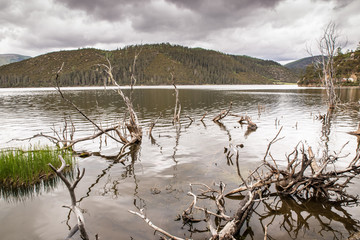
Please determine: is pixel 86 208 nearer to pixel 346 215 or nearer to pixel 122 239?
pixel 122 239

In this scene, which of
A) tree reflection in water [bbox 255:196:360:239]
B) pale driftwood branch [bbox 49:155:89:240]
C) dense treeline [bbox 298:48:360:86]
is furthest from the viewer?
dense treeline [bbox 298:48:360:86]

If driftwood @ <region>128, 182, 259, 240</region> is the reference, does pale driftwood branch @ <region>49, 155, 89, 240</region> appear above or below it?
above

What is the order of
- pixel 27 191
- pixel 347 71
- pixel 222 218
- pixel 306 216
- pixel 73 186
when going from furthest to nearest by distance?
pixel 347 71
pixel 27 191
pixel 306 216
pixel 222 218
pixel 73 186

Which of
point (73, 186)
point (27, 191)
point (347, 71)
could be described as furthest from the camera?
point (347, 71)

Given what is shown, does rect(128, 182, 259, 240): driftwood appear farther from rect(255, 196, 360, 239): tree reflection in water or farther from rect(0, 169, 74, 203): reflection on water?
rect(0, 169, 74, 203): reflection on water

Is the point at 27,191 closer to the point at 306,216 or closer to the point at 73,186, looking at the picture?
the point at 73,186

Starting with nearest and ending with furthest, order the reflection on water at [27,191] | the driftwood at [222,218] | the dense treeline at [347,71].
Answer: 1. the driftwood at [222,218]
2. the reflection on water at [27,191]
3. the dense treeline at [347,71]

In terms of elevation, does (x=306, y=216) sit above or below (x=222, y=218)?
below

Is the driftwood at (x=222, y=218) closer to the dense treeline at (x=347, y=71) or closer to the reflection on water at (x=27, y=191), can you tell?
the reflection on water at (x=27, y=191)

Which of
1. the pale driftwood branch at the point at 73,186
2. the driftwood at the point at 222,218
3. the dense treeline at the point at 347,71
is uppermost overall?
the dense treeline at the point at 347,71

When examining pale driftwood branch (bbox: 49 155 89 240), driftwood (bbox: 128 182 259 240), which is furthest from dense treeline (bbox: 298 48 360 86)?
pale driftwood branch (bbox: 49 155 89 240)

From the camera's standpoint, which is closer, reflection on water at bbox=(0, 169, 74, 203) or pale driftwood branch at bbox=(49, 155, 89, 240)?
pale driftwood branch at bbox=(49, 155, 89, 240)

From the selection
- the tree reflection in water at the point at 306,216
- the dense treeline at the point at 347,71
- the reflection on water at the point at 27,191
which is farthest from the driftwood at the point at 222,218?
the dense treeline at the point at 347,71

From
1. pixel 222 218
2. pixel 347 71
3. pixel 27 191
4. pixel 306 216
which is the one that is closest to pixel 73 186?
pixel 222 218
